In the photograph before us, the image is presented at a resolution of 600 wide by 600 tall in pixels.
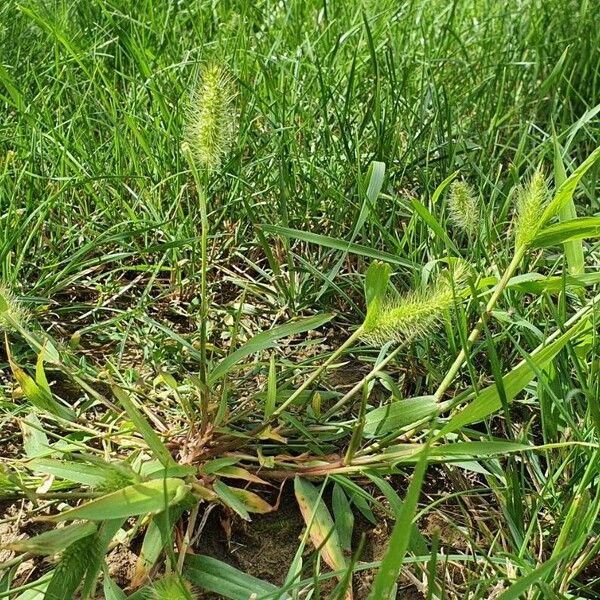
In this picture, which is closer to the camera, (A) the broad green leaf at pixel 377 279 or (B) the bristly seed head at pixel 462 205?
(A) the broad green leaf at pixel 377 279

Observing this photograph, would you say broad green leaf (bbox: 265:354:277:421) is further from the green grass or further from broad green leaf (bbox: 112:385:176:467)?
broad green leaf (bbox: 112:385:176:467)

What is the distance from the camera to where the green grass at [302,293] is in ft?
3.55

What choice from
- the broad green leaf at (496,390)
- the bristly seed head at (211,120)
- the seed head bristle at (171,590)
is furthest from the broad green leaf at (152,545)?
the bristly seed head at (211,120)

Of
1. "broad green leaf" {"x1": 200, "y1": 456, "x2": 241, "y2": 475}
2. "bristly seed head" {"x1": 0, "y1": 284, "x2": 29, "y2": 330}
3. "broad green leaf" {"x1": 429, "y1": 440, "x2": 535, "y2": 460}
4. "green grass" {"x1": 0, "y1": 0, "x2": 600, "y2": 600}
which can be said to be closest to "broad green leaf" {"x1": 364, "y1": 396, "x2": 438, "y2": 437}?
"green grass" {"x1": 0, "y1": 0, "x2": 600, "y2": 600}

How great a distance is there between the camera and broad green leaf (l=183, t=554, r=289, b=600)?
105cm

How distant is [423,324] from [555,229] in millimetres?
256

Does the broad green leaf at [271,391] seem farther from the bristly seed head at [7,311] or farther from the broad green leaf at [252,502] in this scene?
the bristly seed head at [7,311]

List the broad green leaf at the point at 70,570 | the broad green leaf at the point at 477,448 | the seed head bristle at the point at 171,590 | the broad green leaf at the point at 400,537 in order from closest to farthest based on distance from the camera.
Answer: the broad green leaf at the point at 400,537
the seed head bristle at the point at 171,590
the broad green leaf at the point at 70,570
the broad green leaf at the point at 477,448

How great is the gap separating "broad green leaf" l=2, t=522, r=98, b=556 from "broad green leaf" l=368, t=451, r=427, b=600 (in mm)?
370

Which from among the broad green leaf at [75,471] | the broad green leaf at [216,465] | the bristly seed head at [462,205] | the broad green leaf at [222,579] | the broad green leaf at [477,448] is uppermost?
the bristly seed head at [462,205]

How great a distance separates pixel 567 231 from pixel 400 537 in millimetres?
586

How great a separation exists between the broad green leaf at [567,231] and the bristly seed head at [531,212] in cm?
4

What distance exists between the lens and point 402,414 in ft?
3.98

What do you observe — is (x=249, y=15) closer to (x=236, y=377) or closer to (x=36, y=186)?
(x=36, y=186)
